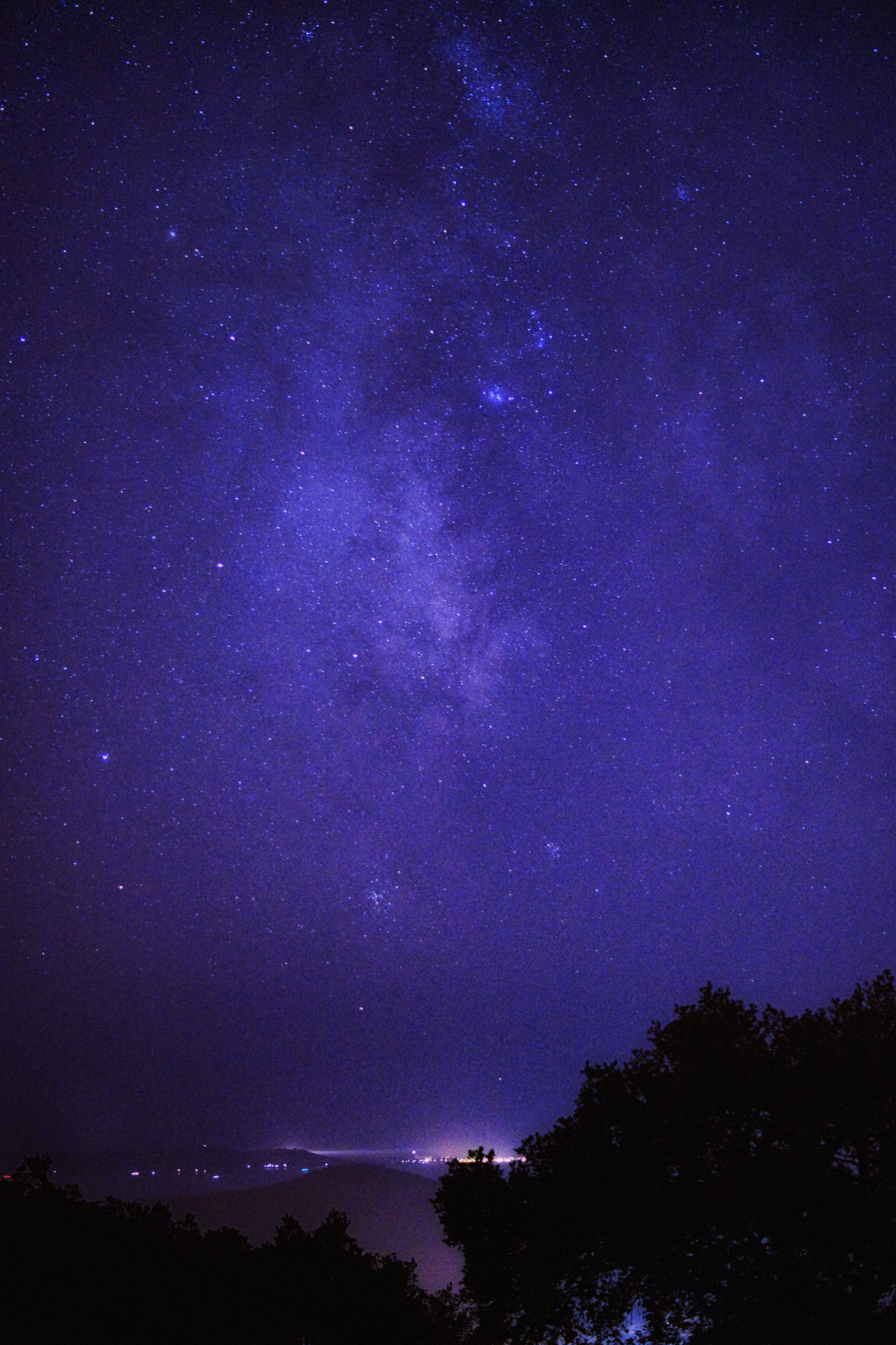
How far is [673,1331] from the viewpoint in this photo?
1111cm

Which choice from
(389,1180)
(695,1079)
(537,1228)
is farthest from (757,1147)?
(389,1180)

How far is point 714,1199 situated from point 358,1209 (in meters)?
183

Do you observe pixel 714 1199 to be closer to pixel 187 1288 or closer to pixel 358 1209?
pixel 187 1288

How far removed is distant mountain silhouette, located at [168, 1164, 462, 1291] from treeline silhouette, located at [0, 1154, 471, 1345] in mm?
141372

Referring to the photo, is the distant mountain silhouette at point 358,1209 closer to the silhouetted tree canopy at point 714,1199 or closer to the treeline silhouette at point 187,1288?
the treeline silhouette at point 187,1288

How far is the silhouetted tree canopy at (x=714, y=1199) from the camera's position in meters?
10.4

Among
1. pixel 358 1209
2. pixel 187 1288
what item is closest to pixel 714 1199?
pixel 187 1288

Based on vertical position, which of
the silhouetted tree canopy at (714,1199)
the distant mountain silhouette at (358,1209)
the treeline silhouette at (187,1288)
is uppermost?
the silhouetted tree canopy at (714,1199)

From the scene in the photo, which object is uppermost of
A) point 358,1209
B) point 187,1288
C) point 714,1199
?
point 714,1199

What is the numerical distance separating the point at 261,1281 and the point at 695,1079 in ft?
27.5

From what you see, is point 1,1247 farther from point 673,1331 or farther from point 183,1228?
point 673,1331

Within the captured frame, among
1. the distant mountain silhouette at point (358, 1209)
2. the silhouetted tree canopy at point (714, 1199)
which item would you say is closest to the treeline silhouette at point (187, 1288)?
the silhouetted tree canopy at point (714, 1199)

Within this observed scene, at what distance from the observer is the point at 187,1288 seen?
1337 centimetres

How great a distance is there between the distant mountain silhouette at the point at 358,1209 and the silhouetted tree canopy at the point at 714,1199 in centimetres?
14421
